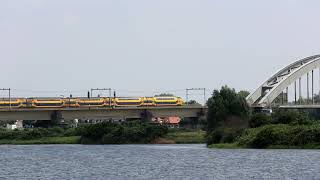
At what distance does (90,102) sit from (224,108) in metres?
45.8

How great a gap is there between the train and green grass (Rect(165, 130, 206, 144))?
1515 cm

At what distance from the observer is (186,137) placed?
135 metres

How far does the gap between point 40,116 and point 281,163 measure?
9069cm

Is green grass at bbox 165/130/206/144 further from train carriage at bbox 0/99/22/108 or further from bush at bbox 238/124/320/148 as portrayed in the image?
bush at bbox 238/124/320/148

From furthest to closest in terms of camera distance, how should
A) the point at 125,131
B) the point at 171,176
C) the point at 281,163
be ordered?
the point at 125,131, the point at 281,163, the point at 171,176

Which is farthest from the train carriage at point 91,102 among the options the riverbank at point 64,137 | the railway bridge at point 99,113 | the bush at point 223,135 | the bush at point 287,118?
the bush at point 287,118

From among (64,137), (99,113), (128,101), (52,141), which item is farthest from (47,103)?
(128,101)

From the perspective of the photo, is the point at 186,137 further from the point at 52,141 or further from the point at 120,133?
the point at 52,141

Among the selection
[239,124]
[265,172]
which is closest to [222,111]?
[239,124]

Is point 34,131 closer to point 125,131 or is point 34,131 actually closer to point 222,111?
point 125,131

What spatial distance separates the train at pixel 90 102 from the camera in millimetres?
145613

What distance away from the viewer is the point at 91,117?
150 meters

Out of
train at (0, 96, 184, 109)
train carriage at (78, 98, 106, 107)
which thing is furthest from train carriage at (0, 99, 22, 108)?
train carriage at (78, 98, 106, 107)

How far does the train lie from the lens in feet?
478
